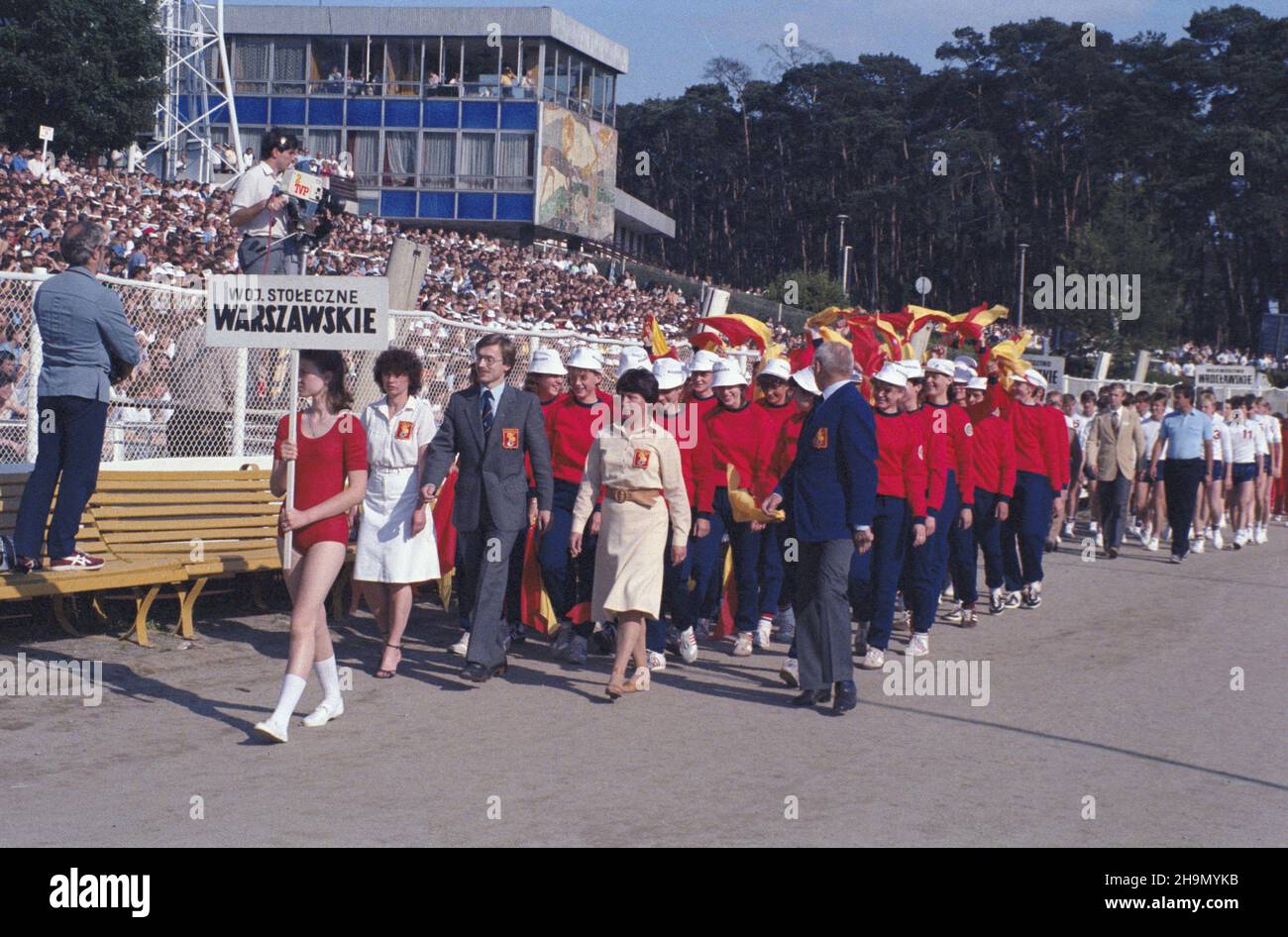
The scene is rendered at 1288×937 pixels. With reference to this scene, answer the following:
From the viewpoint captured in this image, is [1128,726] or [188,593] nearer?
[1128,726]

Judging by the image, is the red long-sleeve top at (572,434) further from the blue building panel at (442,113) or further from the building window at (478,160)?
the blue building panel at (442,113)

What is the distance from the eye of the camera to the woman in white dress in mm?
9414

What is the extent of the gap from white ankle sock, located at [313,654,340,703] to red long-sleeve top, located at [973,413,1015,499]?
6511 millimetres

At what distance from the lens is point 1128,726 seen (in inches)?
338

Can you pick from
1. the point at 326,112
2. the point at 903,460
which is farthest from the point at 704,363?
the point at 326,112

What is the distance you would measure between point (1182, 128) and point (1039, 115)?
7151 mm

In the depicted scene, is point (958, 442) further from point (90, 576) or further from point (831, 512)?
point (90, 576)

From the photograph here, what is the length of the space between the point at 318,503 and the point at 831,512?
2.99 meters

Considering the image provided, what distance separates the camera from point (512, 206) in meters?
59.2

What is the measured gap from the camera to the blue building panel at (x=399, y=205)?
59531mm

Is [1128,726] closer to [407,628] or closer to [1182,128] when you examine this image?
[407,628]

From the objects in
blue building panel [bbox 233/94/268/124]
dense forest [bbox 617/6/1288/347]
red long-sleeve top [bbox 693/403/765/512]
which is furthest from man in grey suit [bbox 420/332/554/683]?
dense forest [bbox 617/6/1288/347]

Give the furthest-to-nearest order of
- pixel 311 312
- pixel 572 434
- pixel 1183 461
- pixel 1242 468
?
1. pixel 1242 468
2. pixel 1183 461
3. pixel 572 434
4. pixel 311 312

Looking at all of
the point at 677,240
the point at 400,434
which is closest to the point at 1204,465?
the point at 400,434
